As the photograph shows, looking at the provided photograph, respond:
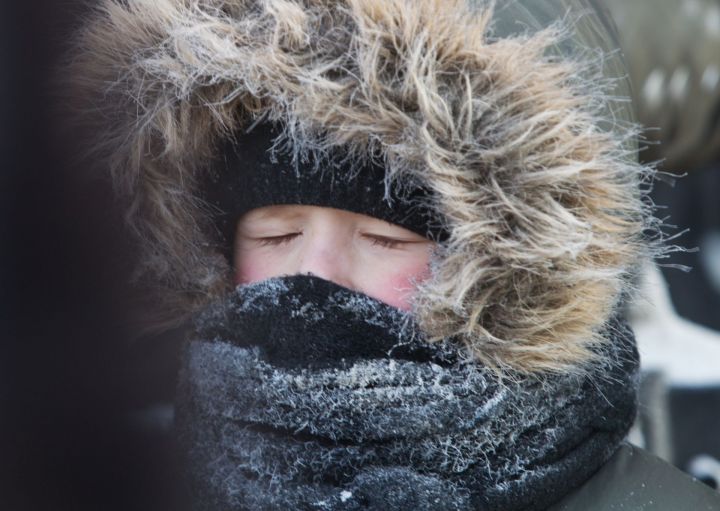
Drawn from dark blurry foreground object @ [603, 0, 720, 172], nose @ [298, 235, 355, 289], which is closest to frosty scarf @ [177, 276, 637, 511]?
nose @ [298, 235, 355, 289]

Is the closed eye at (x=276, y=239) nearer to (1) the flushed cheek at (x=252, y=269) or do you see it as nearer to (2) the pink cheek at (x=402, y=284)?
(1) the flushed cheek at (x=252, y=269)

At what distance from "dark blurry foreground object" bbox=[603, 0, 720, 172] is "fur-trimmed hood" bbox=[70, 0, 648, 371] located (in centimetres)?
67

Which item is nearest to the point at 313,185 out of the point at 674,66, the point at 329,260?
the point at 329,260

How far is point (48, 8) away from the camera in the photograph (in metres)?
0.84

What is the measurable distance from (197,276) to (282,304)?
0.21 metres

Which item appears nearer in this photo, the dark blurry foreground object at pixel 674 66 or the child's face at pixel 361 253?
the child's face at pixel 361 253

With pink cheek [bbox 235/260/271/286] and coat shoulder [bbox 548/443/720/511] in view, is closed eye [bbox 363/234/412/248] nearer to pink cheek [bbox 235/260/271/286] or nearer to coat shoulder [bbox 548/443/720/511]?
pink cheek [bbox 235/260/271/286]

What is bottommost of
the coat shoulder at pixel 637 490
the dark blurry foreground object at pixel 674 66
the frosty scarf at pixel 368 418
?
the coat shoulder at pixel 637 490

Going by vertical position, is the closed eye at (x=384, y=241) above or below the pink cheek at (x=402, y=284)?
above

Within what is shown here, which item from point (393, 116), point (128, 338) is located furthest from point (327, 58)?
point (128, 338)

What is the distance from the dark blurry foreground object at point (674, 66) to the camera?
1.65m

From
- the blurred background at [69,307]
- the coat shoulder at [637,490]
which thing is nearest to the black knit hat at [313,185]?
the blurred background at [69,307]

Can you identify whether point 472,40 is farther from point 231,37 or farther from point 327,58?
point 231,37

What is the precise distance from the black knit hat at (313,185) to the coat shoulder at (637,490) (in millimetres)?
353
